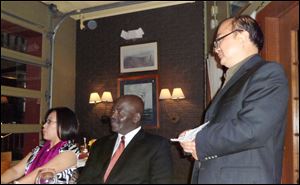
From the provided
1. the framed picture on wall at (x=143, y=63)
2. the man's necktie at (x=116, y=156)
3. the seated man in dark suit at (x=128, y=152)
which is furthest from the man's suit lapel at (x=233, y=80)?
the framed picture on wall at (x=143, y=63)

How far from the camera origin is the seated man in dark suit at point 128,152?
36.0 inches

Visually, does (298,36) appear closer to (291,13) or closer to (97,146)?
(291,13)

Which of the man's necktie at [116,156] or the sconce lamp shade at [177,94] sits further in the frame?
the sconce lamp shade at [177,94]

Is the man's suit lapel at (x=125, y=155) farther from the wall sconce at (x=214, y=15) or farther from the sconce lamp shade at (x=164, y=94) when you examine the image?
the sconce lamp shade at (x=164, y=94)

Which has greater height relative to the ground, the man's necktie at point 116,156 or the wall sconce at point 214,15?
the wall sconce at point 214,15

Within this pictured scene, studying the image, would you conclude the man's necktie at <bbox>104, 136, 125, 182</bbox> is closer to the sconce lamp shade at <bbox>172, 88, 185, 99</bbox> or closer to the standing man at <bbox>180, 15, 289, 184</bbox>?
the standing man at <bbox>180, 15, 289, 184</bbox>

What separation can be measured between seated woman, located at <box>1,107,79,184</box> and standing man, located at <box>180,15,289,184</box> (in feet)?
1.17

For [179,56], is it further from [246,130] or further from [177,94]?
[246,130]

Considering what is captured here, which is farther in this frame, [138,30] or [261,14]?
[138,30]

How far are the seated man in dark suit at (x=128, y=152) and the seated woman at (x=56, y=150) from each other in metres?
0.07

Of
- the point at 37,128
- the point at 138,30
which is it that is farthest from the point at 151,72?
the point at 37,128

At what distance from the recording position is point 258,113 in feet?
2.37

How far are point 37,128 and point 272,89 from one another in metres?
0.65

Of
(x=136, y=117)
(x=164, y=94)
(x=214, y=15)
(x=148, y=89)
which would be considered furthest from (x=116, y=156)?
(x=148, y=89)
